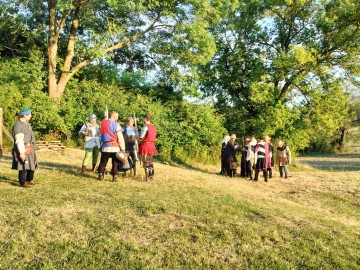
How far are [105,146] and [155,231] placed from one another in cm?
391

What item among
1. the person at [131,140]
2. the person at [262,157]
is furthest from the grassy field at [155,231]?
the person at [262,157]

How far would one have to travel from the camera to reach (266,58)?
22.8m

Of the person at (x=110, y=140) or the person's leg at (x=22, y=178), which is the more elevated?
the person at (x=110, y=140)

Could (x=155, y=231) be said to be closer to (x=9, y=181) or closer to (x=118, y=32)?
(x=9, y=181)

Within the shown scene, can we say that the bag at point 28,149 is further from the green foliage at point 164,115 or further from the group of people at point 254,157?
the green foliage at point 164,115

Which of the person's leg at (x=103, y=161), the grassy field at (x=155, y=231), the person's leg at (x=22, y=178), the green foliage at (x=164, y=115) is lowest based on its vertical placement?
the grassy field at (x=155, y=231)

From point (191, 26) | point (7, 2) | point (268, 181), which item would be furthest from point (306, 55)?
point (7, 2)

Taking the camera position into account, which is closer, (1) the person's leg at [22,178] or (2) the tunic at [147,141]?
(1) the person's leg at [22,178]

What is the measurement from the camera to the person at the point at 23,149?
7.58 metres

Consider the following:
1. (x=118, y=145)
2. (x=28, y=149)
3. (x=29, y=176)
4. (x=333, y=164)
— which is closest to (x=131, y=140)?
(x=118, y=145)

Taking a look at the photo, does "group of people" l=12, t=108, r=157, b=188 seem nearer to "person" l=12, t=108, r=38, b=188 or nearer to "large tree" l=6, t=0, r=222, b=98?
"person" l=12, t=108, r=38, b=188

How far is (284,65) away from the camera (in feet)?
67.9

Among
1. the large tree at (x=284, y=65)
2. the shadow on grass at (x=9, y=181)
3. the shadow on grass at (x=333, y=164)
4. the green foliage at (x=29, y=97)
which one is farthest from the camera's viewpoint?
the shadow on grass at (x=333, y=164)

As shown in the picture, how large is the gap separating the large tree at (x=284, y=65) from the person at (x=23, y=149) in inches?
596
